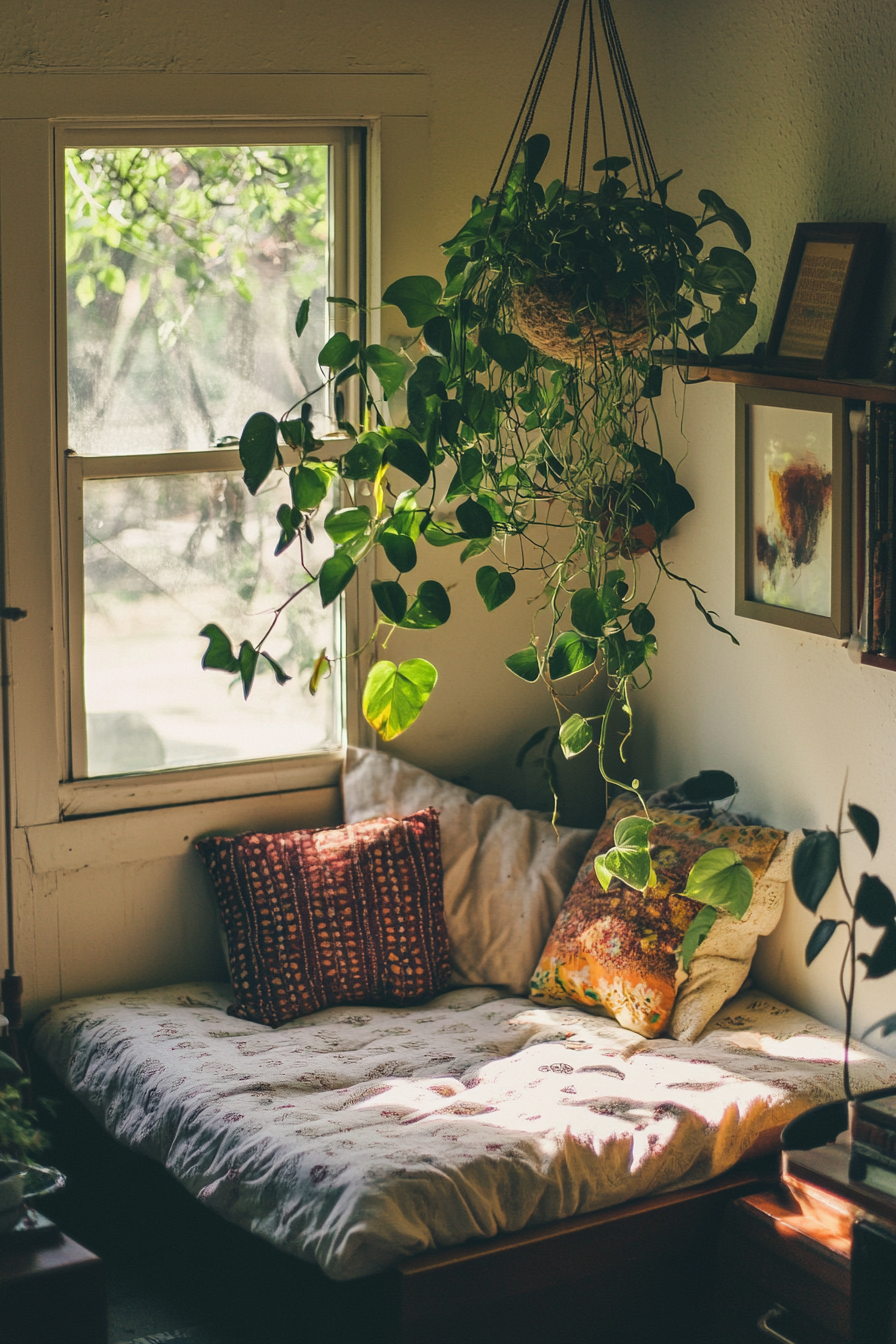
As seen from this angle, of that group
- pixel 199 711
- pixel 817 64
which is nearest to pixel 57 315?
pixel 199 711

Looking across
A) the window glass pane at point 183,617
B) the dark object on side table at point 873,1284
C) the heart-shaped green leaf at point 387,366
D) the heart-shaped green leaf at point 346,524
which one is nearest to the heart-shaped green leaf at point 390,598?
the heart-shaped green leaf at point 346,524

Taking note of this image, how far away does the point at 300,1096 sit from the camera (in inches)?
102

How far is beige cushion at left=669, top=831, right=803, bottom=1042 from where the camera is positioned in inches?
112

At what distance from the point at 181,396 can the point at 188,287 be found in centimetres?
22

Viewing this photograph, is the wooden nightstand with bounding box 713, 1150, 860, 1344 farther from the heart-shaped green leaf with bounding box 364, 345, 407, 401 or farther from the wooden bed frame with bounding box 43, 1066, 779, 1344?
the heart-shaped green leaf with bounding box 364, 345, 407, 401

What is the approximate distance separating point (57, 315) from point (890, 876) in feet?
6.29

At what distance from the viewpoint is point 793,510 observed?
111 inches

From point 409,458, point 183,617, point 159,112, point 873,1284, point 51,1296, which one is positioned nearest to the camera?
point 51,1296

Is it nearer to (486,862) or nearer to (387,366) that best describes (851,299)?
(387,366)

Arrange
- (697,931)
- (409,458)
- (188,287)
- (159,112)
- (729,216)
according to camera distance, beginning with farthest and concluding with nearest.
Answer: (188,287)
(159,112)
(697,931)
(729,216)
(409,458)

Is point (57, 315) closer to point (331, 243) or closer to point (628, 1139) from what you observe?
point (331, 243)

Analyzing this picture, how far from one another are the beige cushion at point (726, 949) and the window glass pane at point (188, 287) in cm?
137

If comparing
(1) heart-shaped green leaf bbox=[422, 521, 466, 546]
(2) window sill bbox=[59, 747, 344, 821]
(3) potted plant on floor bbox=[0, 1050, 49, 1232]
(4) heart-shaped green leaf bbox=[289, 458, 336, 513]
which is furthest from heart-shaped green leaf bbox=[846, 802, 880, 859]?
(3) potted plant on floor bbox=[0, 1050, 49, 1232]

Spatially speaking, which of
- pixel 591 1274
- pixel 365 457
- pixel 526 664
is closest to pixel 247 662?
pixel 365 457
